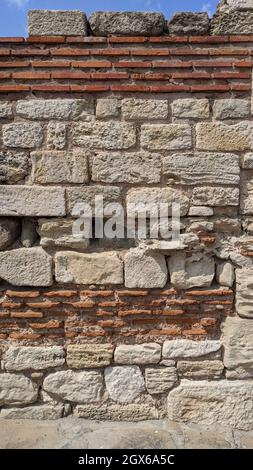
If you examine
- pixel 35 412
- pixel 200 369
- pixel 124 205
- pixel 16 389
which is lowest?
pixel 35 412

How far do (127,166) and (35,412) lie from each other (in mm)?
1919

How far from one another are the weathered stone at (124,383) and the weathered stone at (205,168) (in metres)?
1.45

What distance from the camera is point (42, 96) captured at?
2.63 metres

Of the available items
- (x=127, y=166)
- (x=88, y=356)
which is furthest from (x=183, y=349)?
(x=127, y=166)

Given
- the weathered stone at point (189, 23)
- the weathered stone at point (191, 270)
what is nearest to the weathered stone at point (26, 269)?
the weathered stone at point (191, 270)

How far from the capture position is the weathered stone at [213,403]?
8.62 ft

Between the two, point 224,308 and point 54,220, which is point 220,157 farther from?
point 54,220

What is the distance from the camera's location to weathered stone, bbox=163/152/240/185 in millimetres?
2600

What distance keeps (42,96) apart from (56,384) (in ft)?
6.88

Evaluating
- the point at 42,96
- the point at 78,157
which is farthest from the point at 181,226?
the point at 42,96

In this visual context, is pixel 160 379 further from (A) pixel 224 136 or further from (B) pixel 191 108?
(B) pixel 191 108

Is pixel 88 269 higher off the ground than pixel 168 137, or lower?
lower

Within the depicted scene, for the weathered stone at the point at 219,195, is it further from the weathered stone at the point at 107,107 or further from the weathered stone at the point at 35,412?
the weathered stone at the point at 35,412

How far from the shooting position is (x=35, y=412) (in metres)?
2.66
